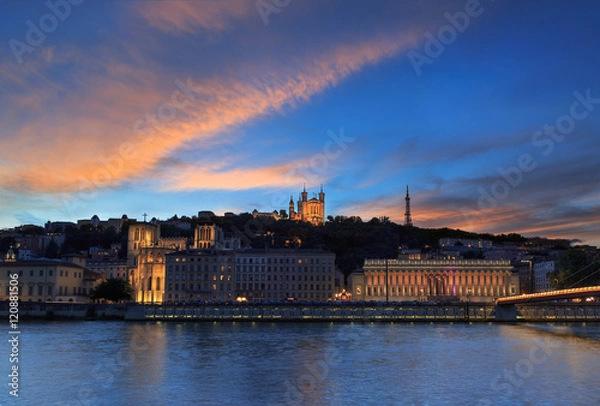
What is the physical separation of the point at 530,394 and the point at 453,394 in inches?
129

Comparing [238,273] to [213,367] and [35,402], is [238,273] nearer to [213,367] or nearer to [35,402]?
[213,367]

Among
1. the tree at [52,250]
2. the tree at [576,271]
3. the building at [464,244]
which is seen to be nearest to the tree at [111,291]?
the tree at [52,250]

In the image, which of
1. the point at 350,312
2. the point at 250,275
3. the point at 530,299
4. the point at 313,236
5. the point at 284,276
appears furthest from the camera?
the point at 313,236

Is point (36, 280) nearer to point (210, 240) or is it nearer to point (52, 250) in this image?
point (210, 240)

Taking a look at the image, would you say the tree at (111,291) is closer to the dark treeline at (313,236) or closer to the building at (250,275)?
the building at (250,275)

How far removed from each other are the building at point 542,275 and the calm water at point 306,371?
249 feet

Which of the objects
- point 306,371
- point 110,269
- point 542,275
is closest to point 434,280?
point 542,275

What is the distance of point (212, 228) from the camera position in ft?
433

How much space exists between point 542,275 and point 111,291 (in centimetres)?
8555

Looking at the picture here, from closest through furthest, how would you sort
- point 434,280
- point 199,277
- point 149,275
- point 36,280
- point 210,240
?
point 36,280 < point 199,277 < point 149,275 < point 434,280 < point 210,240

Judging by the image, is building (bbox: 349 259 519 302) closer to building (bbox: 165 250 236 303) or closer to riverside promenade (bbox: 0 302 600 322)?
riverside promenade (bbox: 0 302 600 322)

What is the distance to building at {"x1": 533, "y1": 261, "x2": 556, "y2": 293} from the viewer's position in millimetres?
125062

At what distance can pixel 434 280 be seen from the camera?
11325 centimetres

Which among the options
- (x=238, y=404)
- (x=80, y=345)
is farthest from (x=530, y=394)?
(x=80, y=345)
